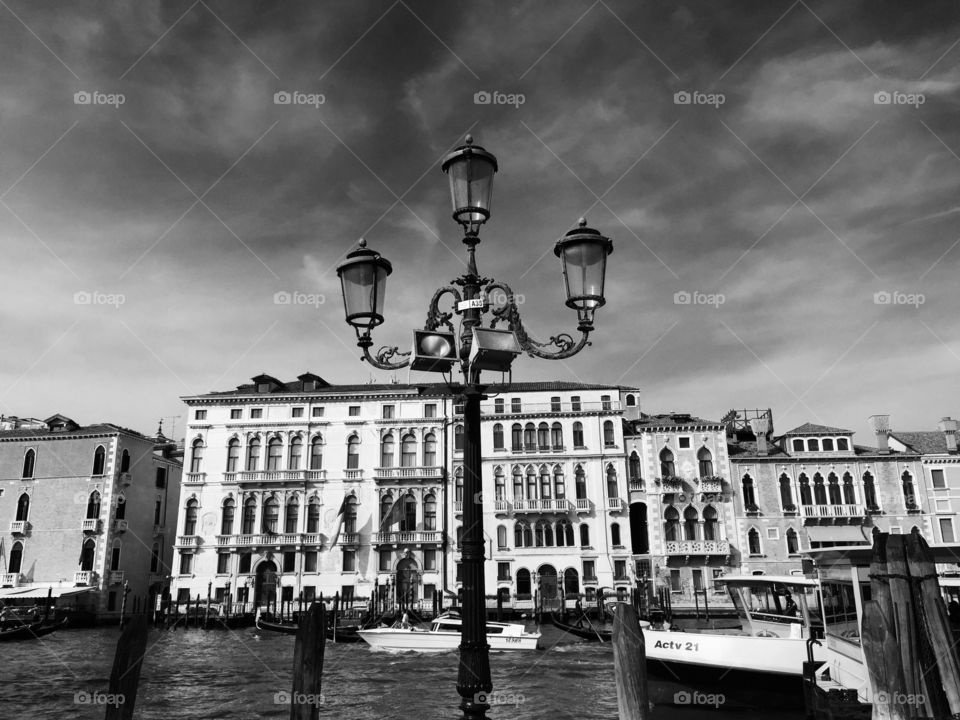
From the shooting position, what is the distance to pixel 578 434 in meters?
34.7

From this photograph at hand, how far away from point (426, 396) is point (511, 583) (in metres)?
9.72

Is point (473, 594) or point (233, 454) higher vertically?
point (233, 454)

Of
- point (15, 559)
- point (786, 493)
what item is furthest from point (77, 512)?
point (786, 493)

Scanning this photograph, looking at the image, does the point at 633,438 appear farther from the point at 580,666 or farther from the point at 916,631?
the point at 916,631

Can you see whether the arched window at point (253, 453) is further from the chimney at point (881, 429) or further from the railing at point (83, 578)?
the chimney at point (881, 429)

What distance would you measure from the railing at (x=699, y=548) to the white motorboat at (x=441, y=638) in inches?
486

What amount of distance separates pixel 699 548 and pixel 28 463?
107ft

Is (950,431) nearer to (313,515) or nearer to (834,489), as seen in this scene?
(834,489)

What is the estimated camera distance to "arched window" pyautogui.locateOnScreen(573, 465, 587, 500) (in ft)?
112

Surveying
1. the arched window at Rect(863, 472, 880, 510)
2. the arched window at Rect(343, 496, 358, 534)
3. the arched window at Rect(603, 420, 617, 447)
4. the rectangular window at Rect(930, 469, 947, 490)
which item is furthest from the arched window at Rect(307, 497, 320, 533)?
the rectangular window at Rect(930, 469, 947, 490)

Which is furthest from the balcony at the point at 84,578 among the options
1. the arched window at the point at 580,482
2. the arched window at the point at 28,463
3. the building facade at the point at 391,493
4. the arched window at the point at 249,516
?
the arched window at the point at 580,482

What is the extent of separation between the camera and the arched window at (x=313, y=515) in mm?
34094

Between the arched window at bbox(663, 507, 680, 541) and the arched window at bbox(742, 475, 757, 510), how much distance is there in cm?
325

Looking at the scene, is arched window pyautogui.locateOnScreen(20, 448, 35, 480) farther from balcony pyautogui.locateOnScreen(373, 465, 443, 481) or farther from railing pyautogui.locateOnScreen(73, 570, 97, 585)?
balcony pyautogui.locateOnScreen(373, 465, 443, 481)
